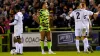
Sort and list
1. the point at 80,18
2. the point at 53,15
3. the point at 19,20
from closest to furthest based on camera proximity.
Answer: the point at 80,18 → the point at 19,20 → the point at 53,15

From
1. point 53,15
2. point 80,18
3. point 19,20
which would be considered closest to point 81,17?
point 80,18

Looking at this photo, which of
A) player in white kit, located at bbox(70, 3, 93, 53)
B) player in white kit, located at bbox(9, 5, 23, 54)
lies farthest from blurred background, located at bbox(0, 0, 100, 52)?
player in white kit, located at bbox(70, 3, 93, 53)

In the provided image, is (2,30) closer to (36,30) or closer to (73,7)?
(36,30)

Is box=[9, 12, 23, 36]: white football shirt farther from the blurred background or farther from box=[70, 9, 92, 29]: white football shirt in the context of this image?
the blurred background

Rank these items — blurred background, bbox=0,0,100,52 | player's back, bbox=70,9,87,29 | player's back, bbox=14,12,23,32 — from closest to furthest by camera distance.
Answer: player's back, bbox=70,9,87,29
player's back, bbox=14,12,23,32
blurred background, bbox=0,0,100,52

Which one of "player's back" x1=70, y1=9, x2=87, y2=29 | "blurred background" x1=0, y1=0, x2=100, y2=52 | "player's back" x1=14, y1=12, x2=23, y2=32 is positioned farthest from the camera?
"blurred background" x1=0, y1=0, x2=100, y2=52

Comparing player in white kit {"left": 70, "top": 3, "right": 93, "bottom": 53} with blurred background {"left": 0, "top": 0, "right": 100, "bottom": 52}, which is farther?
blurred background {"left": 0, "top": 0, "right": 100, "bottom": 52}

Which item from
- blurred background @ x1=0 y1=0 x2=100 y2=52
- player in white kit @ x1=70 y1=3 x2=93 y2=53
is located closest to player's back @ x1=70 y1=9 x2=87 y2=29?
player in white kit @ x1=70 y1=3 x2=93 y2=53

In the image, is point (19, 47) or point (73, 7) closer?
point (19, 47)

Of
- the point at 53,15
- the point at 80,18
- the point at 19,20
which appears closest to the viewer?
the point at 80,18

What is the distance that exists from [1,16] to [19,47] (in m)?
5.05

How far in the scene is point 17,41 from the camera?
18016mm

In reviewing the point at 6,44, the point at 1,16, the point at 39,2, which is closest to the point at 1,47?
the point at 6,44

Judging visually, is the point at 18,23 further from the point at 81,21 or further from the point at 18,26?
the point at 81,21
